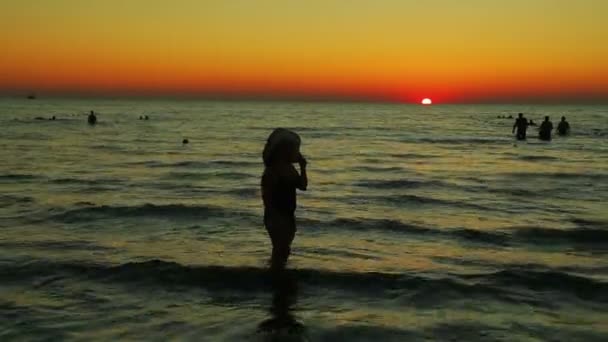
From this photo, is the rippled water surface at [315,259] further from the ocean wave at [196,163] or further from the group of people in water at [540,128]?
the group of people in water at [540,128]

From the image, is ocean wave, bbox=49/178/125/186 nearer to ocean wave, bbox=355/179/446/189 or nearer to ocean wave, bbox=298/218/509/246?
ocean wave, bbox=355/179/446/189

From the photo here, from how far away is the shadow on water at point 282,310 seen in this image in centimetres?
739

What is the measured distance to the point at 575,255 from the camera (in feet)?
39.1

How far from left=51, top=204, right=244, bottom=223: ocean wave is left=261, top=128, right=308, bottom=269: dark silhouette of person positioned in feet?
24.6

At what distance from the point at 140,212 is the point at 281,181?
8831mm

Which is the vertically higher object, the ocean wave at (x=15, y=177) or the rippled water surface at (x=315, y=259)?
the rippled water surface at (x=315, y=259)

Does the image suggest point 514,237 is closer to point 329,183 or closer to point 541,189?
point 541,189

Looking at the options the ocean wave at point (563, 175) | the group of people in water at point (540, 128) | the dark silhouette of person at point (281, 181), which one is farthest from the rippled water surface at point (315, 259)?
the group of people in water at point (540, 128)

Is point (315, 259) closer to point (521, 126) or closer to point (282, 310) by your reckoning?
point (282, 310)

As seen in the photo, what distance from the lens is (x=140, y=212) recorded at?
16125mm

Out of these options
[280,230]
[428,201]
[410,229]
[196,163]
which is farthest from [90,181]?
[280,230]

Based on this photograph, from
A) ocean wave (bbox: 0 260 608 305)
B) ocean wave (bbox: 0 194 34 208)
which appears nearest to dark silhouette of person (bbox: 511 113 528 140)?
ocean wave (bbox: 0 194 34 208)

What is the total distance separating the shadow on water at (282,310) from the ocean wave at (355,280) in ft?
0.55

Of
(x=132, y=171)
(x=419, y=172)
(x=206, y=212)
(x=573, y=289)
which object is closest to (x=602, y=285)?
(x=573, y=289)
